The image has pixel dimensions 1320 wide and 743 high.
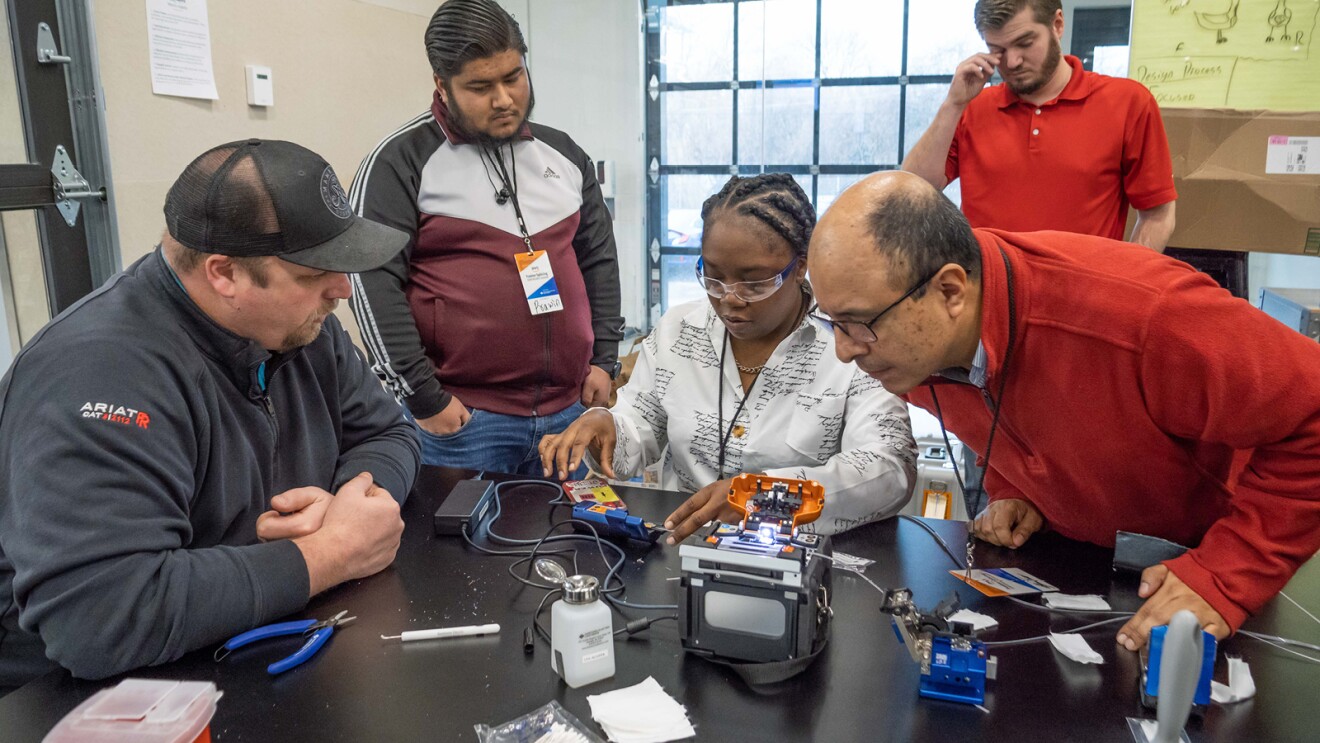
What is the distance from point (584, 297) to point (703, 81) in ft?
6.36

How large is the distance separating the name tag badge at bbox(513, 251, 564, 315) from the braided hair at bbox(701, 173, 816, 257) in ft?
1.63

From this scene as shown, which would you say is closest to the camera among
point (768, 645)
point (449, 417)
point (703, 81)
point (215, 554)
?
point (768, 645)

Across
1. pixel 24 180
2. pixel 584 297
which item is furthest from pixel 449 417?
pixel 24 180

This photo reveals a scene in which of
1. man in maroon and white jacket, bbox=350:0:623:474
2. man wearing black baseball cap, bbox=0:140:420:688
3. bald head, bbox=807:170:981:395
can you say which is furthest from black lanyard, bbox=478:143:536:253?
bald head, bbox=807:170:981:395

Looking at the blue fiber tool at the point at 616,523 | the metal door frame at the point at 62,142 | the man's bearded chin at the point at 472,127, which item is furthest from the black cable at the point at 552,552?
the metal door frame at the point at 62,142

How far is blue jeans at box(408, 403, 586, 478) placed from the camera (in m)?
2.11

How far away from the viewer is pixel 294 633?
1.14m

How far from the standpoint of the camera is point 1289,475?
3.86 ft

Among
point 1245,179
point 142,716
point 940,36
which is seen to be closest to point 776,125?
point 940,36

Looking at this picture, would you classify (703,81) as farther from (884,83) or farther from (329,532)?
(329,532)

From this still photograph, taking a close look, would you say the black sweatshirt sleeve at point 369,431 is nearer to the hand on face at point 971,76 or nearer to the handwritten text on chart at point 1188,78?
the hand on face at point 971,76

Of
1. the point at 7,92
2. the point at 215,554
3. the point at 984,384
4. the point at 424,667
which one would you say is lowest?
the point at 424,667

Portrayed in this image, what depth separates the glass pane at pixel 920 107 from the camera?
3492mm

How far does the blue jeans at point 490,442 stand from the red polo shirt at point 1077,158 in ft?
4.55
